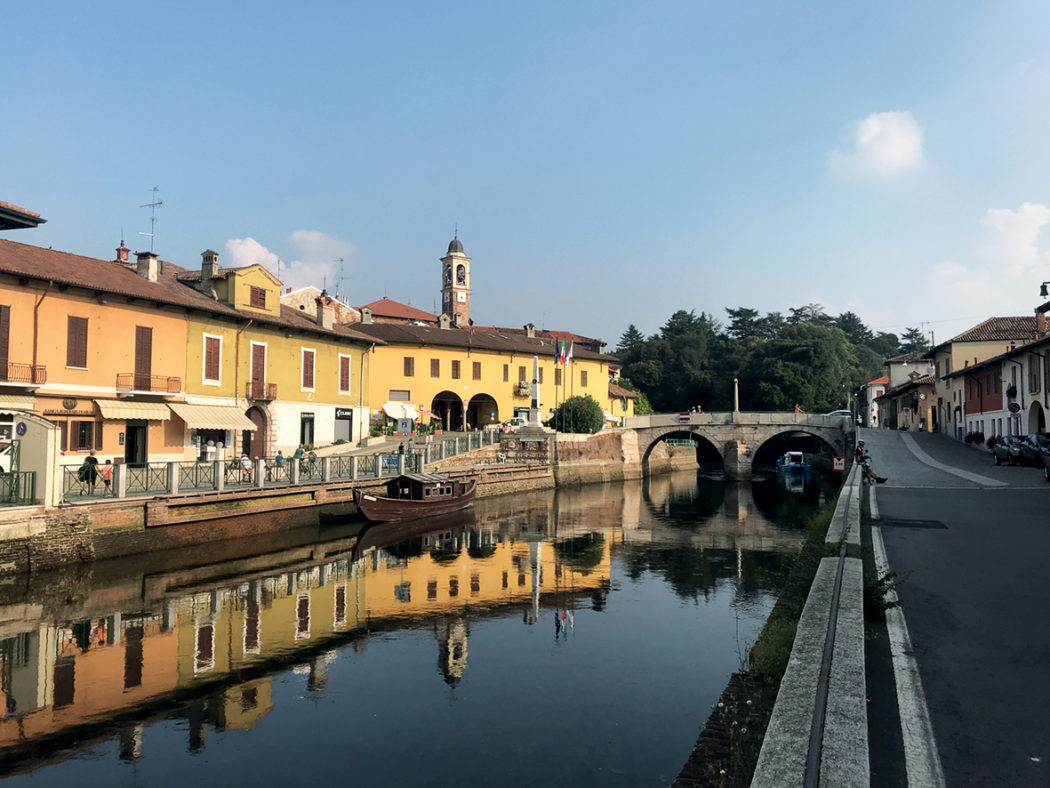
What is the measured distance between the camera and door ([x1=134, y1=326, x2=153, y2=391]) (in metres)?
28.6

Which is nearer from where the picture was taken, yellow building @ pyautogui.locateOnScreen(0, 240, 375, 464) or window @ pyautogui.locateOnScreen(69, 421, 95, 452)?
yellow building @ pyautogui.locateOnScreen(0, 240, 375, 464)

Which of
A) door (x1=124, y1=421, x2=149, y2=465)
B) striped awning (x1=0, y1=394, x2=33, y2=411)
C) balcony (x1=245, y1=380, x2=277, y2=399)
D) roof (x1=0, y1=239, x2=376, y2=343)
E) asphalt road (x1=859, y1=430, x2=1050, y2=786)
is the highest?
roof (x1=0, y1=239, x2=376, y2=343)

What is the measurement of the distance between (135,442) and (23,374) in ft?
17.1

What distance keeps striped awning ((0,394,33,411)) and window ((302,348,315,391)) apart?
1405 cm

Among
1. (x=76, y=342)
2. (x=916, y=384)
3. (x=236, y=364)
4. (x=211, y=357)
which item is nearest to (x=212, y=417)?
(x=211, y=357)

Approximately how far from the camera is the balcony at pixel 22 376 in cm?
2392

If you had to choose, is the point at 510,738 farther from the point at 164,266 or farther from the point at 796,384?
the point at 796,384

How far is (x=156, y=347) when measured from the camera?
29609 mm

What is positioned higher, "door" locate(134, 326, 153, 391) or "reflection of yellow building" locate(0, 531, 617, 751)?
"door" locate(134, 326, 153, 391)

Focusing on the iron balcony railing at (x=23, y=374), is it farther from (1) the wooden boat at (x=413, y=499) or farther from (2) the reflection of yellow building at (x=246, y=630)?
(1) the wooden boat at (x=413, y=499)

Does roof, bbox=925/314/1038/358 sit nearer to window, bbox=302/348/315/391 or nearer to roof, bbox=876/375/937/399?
roof, bbox=876/375/937/399

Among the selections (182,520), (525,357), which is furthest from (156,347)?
(525,357)

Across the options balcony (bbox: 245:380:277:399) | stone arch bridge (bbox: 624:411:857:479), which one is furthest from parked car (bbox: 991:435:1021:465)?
balcony (bbox: 245:380:277:399)

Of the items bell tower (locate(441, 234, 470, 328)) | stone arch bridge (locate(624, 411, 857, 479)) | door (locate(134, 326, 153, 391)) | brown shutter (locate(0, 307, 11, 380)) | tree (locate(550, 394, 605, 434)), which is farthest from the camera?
bell tower (locate(441, 234, 470, 328))
